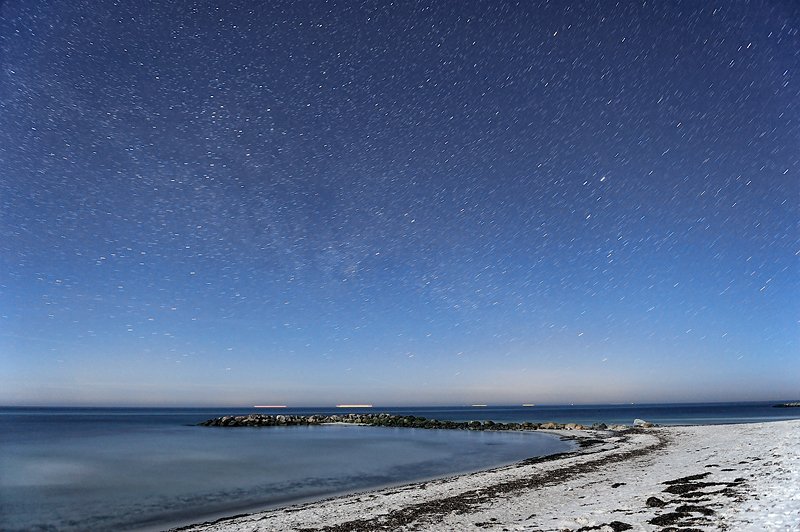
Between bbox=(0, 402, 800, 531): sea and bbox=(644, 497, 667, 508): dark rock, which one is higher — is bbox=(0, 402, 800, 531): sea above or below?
below

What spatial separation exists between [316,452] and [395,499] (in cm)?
2868

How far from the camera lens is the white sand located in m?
12.0

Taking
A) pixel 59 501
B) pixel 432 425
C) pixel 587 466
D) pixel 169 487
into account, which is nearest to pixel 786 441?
pixel 587 466

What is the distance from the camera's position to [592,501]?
15.4 meters

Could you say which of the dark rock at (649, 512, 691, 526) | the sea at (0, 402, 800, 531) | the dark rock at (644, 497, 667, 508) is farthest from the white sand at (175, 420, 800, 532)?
the sea at (0, 402, 800, 531)

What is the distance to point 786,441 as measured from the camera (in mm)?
25250

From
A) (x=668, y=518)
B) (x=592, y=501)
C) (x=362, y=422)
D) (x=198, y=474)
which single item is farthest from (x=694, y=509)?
(x=362, y=422)

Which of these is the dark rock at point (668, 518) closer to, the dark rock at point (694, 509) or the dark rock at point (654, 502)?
the dark rock at point (694, 509)

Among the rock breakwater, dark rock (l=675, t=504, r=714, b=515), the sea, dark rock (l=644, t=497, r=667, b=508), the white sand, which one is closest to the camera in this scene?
the white sand

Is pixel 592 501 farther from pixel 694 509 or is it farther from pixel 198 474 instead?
pixel 198 474

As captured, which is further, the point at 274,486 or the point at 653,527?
the point at 274,486

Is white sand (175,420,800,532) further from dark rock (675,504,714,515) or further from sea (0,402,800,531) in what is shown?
sea (0,402,800,531)

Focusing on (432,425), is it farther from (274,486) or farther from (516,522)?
(516,522)

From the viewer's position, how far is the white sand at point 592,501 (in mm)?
11953
